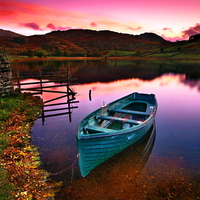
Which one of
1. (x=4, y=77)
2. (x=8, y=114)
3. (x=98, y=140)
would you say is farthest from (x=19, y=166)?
(x=4, y=77)

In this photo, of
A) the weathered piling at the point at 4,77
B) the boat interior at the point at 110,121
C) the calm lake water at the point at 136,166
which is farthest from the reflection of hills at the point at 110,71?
the calm lake water at the point at 136,166

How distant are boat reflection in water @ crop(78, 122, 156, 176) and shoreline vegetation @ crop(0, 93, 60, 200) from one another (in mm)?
1757

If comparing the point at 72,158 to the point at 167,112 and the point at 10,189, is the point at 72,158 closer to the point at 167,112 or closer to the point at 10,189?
the point at 10,189

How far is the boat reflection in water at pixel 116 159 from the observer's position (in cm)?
789

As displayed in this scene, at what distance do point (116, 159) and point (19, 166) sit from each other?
17.6 feet

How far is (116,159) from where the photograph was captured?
9.66m

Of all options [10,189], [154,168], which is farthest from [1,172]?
[154,168]

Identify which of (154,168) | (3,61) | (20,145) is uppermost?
(3,61)

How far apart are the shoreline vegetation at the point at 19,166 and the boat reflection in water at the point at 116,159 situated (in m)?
1.76

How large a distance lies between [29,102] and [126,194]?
14.8 m

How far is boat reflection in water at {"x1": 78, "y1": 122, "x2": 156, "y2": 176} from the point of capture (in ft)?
25.9

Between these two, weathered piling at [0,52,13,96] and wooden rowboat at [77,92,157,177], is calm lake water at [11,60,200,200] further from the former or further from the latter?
weathered piling at [0,52,13,96]

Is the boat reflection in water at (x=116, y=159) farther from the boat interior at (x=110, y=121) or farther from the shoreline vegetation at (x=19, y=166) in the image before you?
the shoreline vegetation at (x=19, y=166)

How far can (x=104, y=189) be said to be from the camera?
24.3 ft
